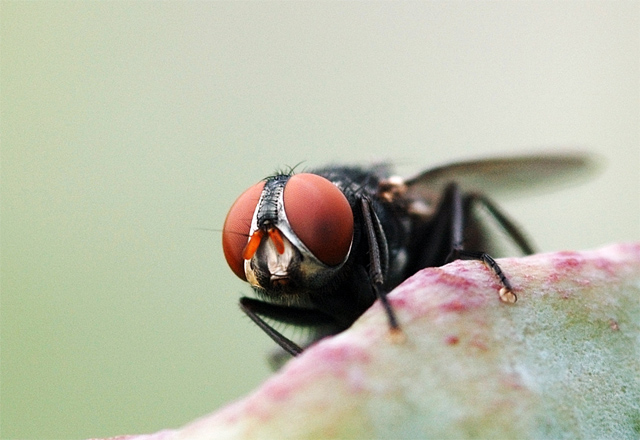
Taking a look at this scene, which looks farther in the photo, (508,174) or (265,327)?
(508,174)

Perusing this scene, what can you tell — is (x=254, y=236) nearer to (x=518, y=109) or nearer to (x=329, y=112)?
(x=329, y=112)

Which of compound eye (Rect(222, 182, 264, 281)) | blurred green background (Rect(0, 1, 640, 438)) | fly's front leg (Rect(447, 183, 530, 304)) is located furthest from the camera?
blurred green background (Rect(0, 1, 640, 438))

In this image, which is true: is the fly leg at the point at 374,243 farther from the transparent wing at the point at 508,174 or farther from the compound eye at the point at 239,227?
the transparent wing at the point at 508,174

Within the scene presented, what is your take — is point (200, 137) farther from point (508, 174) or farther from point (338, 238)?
point (338, 238)

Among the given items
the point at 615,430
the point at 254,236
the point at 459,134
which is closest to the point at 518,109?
the point at 459,134

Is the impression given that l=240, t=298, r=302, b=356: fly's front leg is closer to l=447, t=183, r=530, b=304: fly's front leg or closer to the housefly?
→ the housefly

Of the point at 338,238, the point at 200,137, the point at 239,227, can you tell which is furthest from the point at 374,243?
the point at 200,137

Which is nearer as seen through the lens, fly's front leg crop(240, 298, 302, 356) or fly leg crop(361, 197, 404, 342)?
fly leg crop(361, 197, 404, 342)

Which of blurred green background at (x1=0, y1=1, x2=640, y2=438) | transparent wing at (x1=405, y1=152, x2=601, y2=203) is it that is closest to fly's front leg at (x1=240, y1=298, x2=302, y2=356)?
transparent wing at (x1=405, y1=152, x2=601, y2=203)
